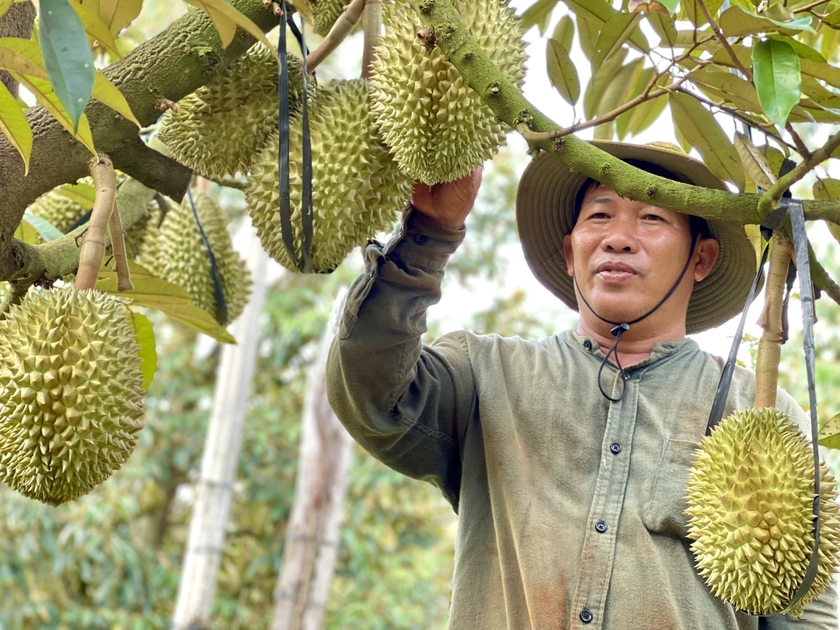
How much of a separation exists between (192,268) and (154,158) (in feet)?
1.52

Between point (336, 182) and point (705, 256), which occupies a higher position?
point (705, 256)

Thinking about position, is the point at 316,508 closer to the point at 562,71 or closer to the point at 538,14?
the point at 538,14

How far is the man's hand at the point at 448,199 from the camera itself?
1076mm

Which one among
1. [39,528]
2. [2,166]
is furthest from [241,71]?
[39,528]

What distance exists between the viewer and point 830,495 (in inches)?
35.4

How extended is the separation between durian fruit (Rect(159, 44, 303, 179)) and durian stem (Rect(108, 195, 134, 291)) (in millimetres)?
155

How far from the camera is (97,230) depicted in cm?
86

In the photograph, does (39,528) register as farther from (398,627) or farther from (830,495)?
(830,495)

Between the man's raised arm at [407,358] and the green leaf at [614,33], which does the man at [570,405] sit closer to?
the man's raised arm at [407,358]

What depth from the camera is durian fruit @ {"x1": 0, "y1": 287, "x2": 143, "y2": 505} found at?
31.8 inches

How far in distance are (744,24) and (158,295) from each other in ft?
2.21

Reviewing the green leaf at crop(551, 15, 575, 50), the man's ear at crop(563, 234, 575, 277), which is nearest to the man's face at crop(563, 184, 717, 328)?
the man's ear at crop(563, 234, 575, 277)

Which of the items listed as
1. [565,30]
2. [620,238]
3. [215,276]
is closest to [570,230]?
[620,238]

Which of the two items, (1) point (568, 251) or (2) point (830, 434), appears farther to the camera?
(1) point (568, 251)
